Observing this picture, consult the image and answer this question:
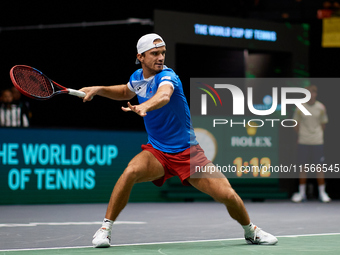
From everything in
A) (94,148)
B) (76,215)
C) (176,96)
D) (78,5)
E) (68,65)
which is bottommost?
(76,215)

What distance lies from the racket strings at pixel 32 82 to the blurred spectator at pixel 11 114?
17.9 ft

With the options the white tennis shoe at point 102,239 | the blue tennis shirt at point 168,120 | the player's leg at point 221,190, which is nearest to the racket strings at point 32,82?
the blue tennis shirt at point 168,120

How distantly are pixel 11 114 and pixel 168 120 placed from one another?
598 cm

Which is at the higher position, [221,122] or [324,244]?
[221,122]

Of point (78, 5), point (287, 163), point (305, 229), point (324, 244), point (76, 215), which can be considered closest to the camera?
point (324, 244)

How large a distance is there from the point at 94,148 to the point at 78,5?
5.24 m

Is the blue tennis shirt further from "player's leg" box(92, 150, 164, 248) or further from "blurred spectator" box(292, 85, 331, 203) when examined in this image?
"blurred spectator" box(292, 85, 331, 203)

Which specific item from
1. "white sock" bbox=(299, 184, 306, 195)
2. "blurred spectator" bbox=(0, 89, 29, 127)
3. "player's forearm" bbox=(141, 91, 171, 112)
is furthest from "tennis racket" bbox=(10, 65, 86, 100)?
"white sock" bbox=(299, 184, 306, 195)

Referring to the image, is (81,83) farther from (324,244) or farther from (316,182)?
(324,244)

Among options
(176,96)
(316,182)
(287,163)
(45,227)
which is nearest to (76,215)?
(45,227)

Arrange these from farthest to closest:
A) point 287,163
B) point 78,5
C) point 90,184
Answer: point 78,5, point 287,163, point 90,184

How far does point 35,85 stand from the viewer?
5539 mm

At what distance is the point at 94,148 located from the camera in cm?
1124

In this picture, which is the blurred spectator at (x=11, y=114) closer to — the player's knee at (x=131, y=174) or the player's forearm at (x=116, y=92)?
the player's forearm at (x=116, y=92)
